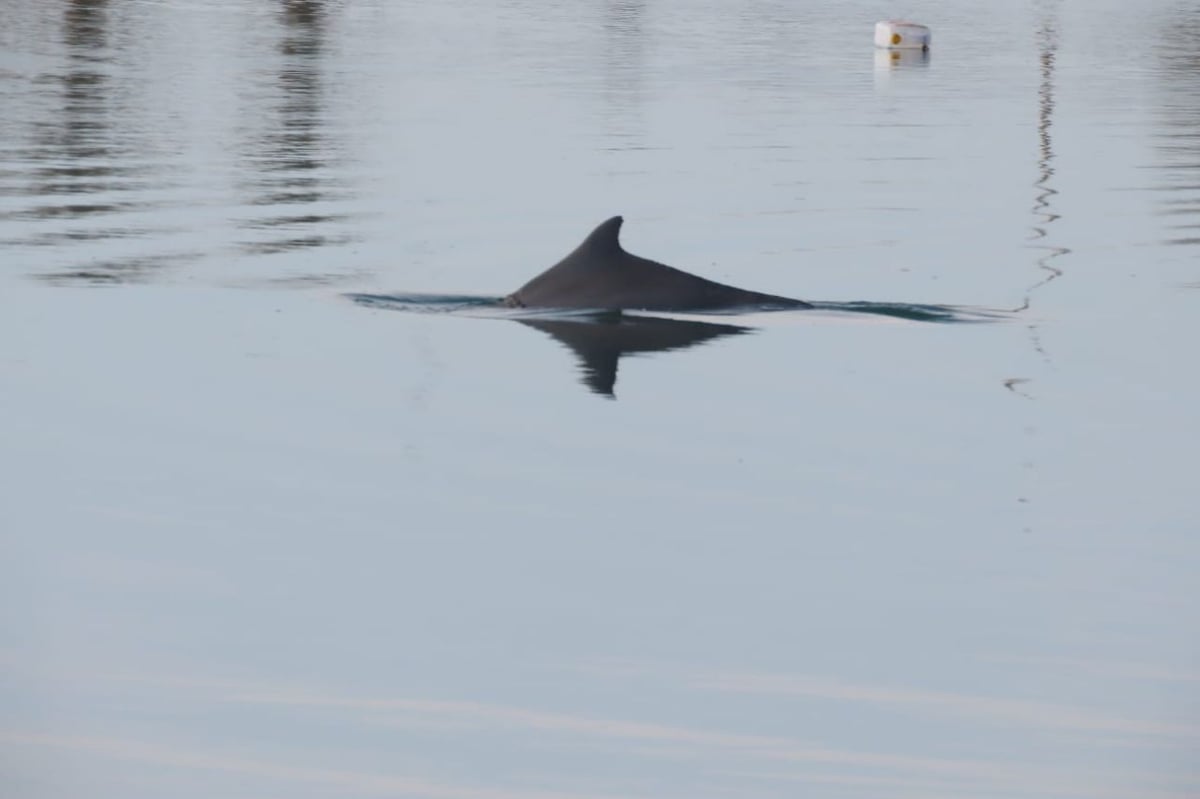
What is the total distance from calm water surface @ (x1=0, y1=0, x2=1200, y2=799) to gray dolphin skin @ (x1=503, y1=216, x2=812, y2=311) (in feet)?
1.76

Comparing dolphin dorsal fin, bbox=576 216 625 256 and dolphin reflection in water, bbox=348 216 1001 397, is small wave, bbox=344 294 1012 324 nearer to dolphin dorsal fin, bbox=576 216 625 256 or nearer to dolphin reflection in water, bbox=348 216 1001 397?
dolphin reflection in water, bbox=348 216 1001 397

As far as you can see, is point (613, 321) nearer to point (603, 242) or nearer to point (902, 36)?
point (603, 242)

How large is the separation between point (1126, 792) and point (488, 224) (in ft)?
65.9

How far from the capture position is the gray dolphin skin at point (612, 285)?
21562 millimetres

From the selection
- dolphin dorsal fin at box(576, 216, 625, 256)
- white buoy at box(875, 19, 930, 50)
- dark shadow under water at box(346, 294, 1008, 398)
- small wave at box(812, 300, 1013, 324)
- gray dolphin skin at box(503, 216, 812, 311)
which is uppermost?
dolphin dorsal fin at box(576, 216, 625, 256)

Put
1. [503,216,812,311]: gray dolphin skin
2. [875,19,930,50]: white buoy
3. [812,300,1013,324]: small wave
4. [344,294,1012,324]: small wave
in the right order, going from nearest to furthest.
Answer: [503,216,812,311]: gray dolphin skin, [344,294,1012,324]: small wave, [812,300,1013,324]: small wave, [875,19,930,50]: white buoy

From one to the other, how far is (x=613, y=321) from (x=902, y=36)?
5641 centimetres

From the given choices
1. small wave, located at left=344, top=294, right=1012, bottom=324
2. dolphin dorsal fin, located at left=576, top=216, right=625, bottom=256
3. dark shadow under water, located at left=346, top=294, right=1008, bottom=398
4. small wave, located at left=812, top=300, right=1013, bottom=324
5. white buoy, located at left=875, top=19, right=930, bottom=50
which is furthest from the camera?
white buoy, located at left=875, top=19, right=930, bottom=50

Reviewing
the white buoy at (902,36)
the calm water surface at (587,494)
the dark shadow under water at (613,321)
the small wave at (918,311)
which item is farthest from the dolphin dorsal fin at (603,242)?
the white buoy at (902,36)

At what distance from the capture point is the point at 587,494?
1503 centimetres

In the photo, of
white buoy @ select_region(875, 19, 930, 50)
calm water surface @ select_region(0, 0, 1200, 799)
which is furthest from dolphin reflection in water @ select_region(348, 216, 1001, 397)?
white buoy @ select_region(875, 19, 930, 50)

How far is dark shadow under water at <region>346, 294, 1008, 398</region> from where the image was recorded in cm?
1981

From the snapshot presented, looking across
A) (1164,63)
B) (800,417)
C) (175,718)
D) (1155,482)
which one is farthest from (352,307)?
(1164,63)

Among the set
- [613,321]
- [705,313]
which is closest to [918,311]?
[705,313]
